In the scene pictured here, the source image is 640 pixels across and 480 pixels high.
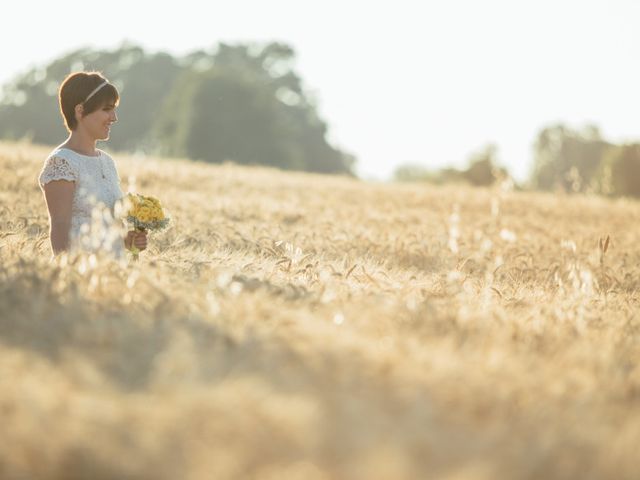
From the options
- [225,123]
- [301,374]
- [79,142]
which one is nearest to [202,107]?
[225,123]

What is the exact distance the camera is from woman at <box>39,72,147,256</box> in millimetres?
5773

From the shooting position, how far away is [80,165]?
19.7ft

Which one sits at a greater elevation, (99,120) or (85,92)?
(85,92)

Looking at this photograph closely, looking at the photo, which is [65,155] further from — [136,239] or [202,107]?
[202,107]

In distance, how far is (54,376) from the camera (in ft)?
8.13

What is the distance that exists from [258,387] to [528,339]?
5.26 feet

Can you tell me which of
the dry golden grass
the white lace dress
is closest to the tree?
the white lace dress

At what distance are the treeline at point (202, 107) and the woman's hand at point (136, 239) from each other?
35499mm

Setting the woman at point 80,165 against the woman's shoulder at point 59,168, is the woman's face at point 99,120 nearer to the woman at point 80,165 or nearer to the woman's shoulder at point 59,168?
the woman at point 80,165

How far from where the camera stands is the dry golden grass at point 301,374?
2082 mm

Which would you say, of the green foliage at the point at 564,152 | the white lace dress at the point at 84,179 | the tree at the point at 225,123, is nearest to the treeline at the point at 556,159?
the green foliage at the point at 564,152

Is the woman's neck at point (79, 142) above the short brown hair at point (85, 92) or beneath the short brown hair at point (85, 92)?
beneath

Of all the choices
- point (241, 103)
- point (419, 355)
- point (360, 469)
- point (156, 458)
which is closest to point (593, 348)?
point (419, 355)

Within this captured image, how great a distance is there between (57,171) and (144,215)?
71cm
